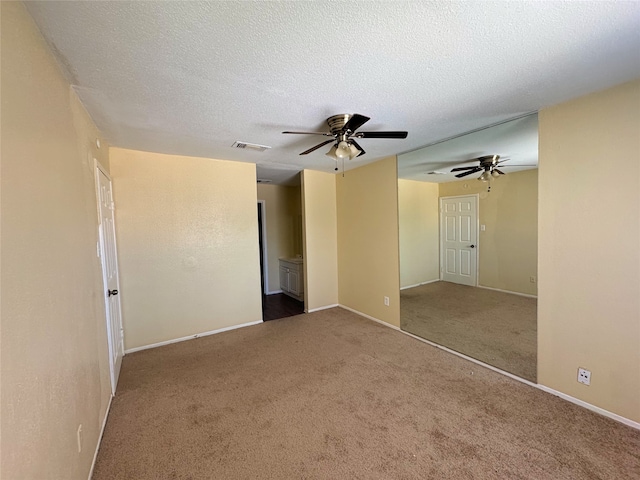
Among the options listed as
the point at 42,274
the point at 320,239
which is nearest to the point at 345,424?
the point at 42,274

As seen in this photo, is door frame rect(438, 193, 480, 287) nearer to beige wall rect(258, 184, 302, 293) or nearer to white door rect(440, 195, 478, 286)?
white door rect(440, 195, 478, 286)

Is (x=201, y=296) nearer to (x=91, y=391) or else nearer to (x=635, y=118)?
(x=91, y=391)

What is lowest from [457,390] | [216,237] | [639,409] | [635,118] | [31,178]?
[457,390]

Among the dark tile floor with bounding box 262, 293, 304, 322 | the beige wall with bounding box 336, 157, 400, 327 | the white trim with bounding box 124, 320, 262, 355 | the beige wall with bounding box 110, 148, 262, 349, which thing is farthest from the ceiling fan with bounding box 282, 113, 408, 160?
the dark tile floor with bounding box 262, 293, 304, 322

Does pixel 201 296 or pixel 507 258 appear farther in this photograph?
pixel 201 296

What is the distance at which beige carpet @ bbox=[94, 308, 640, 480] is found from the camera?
155 centimetres

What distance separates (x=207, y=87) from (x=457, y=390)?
3067mm

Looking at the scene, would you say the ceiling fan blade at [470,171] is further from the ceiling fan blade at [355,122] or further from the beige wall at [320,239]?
the beige wall at [320,239]

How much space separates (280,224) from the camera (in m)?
5.95

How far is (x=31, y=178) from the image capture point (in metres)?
1.06

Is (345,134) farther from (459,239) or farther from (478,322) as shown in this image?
(478,322)

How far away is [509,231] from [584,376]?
56.0 inches

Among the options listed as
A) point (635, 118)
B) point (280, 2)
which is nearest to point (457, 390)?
point (635, 118)

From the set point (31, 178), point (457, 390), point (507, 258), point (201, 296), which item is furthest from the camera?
point (201, 296)
